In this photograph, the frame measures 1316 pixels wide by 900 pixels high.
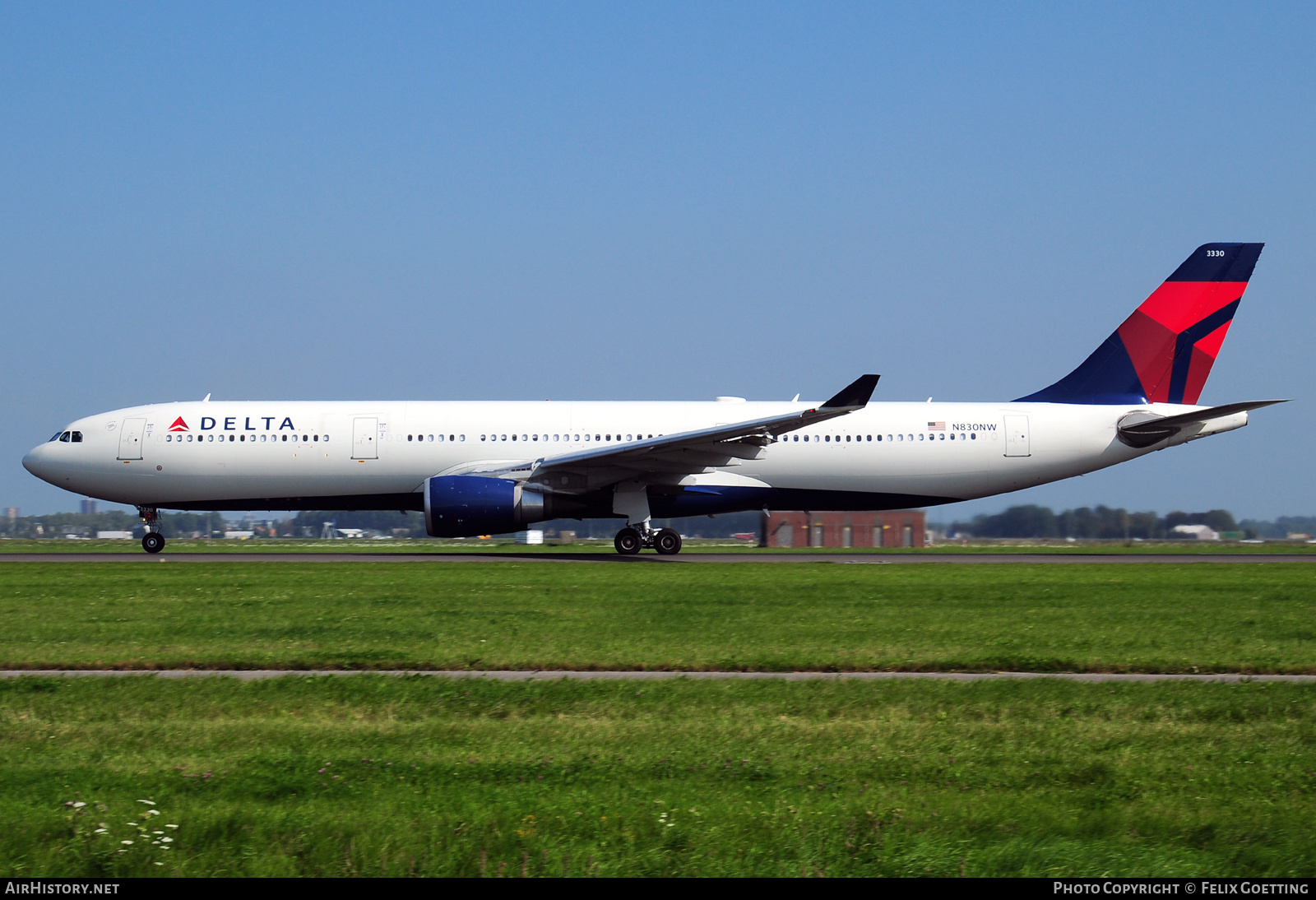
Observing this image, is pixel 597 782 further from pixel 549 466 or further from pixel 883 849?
pixel 549 466

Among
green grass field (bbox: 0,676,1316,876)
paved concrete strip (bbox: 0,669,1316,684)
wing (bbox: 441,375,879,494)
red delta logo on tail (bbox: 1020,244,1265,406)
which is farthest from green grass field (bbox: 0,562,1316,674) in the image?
red delta logo on tail (bbox: 1020,244,1265,406)

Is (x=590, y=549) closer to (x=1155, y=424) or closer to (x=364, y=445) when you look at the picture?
(x=364, y=445)

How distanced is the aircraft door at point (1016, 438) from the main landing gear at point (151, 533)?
73.5 feet

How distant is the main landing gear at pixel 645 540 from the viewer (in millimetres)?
28688

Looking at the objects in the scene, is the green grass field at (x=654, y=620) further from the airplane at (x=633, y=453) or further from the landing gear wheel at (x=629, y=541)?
the landing gear wheel at (x=629, y=541)

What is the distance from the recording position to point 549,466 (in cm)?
2669

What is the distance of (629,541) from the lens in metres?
28.7

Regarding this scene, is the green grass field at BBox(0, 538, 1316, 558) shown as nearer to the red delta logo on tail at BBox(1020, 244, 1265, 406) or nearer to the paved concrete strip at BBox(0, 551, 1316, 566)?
the paved concrete strip at BBox(0, 551, 1316, 566)

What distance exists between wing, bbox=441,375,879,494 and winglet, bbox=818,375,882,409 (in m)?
0.02

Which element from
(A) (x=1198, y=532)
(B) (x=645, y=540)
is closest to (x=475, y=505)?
(B) (x=645, y=540)

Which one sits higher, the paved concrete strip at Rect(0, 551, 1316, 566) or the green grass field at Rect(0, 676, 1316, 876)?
the paved concrete strip at Rect(0, 551, 1316, 566)

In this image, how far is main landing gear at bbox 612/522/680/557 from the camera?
2869cm

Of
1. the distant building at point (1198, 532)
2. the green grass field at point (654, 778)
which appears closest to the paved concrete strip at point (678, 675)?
the green grass field at point (654, 778)

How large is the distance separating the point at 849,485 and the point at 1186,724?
2156cm
